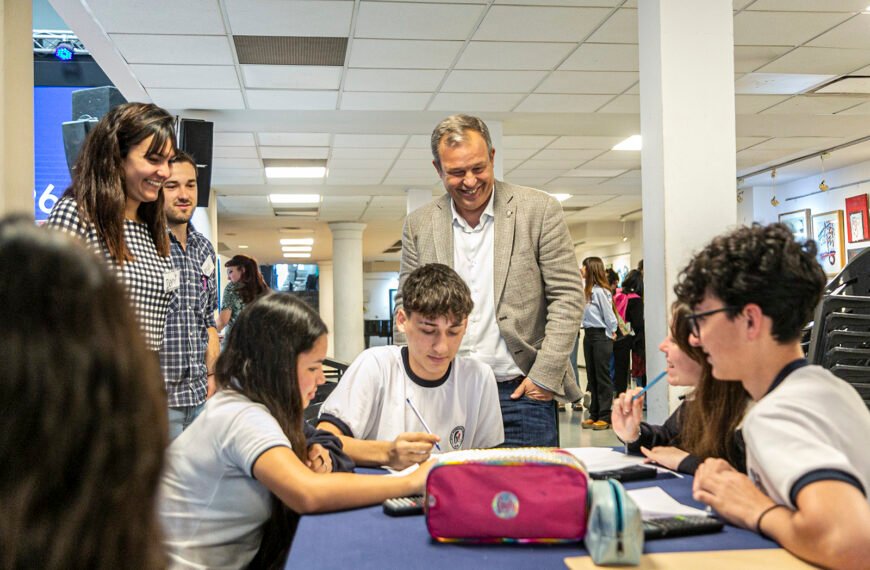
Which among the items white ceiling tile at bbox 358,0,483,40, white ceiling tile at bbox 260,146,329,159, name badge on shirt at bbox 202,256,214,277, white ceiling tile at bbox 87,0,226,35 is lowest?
name badge on shirt at bbox 202,256,214,277

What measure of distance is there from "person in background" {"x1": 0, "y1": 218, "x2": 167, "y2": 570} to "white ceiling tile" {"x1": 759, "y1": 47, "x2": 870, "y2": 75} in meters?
5.78

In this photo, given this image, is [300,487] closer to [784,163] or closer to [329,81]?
[329,81]

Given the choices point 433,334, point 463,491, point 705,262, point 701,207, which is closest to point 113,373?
point 463,491

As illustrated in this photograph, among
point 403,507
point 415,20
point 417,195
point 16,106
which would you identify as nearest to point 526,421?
point 403,507

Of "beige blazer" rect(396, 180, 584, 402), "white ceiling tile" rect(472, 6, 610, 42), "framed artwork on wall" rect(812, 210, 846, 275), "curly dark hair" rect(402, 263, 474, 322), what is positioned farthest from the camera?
"framed artwork on wall" rect(812, 210, 846, 275)

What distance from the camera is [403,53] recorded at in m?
5.23

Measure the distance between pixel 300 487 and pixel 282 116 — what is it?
5.92m

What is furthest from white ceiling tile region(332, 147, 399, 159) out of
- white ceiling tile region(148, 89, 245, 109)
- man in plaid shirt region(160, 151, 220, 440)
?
man in plaid shirt region(160, 151, 220, 440)

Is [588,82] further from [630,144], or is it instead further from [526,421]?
[526,421]

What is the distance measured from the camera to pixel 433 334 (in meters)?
2.01

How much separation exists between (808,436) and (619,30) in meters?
4.19

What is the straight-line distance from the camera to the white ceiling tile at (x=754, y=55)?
5.27 m

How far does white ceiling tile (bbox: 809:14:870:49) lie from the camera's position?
4836mm

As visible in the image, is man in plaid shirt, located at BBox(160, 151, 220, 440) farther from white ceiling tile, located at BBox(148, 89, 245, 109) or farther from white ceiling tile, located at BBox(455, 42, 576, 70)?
white ceiling tile, located at BBox(148, 89, 245, 109)
